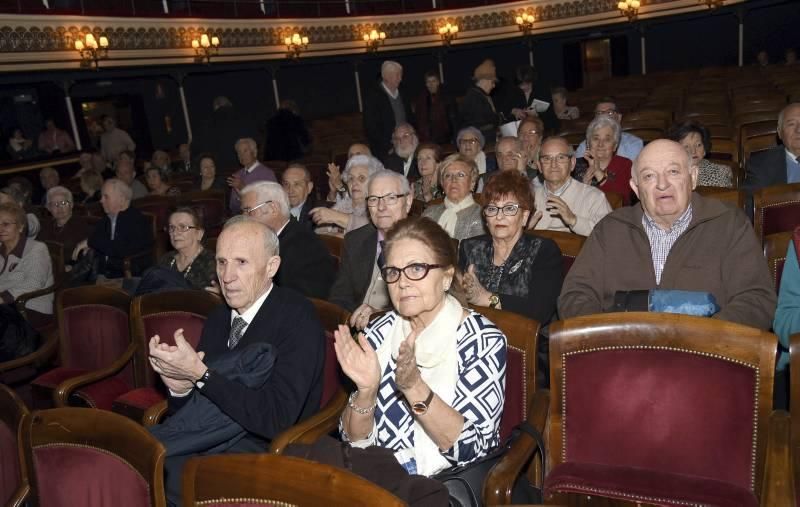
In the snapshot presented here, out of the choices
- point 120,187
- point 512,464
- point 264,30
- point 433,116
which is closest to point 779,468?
point 512,464

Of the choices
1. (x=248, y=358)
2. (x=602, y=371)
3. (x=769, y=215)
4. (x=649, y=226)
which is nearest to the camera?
(x=602, y=371)

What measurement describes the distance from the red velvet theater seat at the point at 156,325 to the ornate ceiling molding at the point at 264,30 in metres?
8.82

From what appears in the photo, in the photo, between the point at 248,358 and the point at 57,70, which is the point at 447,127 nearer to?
the point at 248,358

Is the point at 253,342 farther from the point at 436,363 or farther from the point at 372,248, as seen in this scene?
the point at 372,248

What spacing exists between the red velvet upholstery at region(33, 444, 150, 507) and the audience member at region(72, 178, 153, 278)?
11.6 feet

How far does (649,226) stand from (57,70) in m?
11.0

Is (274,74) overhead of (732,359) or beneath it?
overhead

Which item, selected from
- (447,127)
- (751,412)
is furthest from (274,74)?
(751,412)

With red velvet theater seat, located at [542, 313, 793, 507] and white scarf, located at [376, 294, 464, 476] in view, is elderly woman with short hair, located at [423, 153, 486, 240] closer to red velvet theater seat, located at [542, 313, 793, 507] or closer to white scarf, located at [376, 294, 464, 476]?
white scarf, located at [376, 294, 464, 476]

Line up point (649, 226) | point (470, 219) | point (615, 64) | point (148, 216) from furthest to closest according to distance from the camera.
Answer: point (615, 64), point (148, 216), point (470, 219), point (649, 226)

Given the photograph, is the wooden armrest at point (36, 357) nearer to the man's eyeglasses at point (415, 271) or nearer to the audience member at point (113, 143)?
the man's eyeglasses at point (415, 271)

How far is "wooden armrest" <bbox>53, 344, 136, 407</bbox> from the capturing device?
10.5 feet

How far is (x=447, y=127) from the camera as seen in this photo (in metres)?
7.73

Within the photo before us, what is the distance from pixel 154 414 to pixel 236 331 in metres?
0.59
